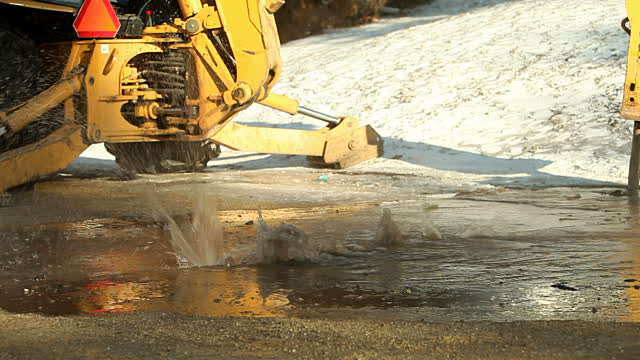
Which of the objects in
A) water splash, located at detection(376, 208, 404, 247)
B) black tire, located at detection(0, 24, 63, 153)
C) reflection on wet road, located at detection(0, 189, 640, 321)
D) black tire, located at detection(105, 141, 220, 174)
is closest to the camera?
reflection on wet road, located at detection(0, 189, 640, 321)

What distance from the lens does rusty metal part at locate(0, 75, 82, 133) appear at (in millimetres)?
Answer: 8570

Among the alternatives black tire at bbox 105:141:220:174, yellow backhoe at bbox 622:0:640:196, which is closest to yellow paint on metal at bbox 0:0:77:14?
black tire at bbox 105:141:220:174

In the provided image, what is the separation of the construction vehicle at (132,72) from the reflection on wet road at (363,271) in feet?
6.35

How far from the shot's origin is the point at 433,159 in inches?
454

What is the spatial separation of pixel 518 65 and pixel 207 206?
282 inches

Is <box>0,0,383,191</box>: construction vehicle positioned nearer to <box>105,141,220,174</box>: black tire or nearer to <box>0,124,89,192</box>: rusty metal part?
<box>0,124,89,192</box>: rusty metal part

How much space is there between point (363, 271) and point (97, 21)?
448 cm

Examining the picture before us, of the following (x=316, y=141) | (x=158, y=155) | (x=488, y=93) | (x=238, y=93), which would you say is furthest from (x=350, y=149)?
(x=488, y=93)

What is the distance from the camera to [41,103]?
873cm

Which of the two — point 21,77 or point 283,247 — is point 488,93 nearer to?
point 21,77

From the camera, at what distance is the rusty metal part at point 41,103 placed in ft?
28.1

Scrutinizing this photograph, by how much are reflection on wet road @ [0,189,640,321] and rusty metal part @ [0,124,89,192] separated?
1.97m

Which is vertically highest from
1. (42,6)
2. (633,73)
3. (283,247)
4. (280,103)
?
(42,6)

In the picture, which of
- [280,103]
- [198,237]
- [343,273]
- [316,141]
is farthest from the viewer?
[316,141]
